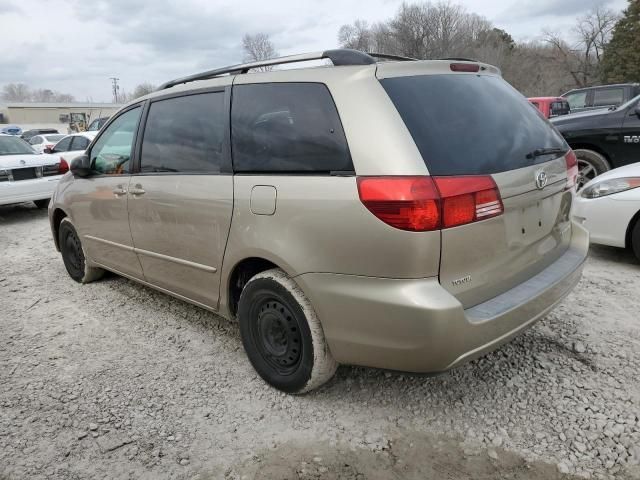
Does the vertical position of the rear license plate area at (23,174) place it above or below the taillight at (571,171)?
below

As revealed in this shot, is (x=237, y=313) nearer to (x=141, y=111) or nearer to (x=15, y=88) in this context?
(x=141, y=111)

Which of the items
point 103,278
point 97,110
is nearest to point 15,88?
point 97,110

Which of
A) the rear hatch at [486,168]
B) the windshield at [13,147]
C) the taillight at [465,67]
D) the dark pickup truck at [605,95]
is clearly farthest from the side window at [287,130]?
the dark pickup truck at [605,95]

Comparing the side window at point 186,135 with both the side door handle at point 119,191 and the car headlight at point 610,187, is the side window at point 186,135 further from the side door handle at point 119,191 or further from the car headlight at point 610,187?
the car headlight at point 610,187

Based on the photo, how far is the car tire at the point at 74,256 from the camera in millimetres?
4680

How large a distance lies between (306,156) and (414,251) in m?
0.76

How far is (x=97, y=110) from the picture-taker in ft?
221

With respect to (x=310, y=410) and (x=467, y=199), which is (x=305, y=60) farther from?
→ (x=310, y=410)

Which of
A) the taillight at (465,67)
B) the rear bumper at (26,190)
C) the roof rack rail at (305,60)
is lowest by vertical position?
the rear bumper at (26,190)

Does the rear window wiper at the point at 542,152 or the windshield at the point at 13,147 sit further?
the windshield at the point at 13,147

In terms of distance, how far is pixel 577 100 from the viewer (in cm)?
1495

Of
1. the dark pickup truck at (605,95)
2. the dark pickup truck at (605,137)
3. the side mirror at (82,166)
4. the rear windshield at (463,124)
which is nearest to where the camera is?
the rear windshield at (463,124)

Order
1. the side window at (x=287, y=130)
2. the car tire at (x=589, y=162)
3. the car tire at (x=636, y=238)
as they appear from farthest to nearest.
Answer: the car tire at (x=589, y=162), the car tire at (x=636, y=238), the side window at (x=287, y=130)

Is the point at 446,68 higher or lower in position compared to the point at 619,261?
higher
